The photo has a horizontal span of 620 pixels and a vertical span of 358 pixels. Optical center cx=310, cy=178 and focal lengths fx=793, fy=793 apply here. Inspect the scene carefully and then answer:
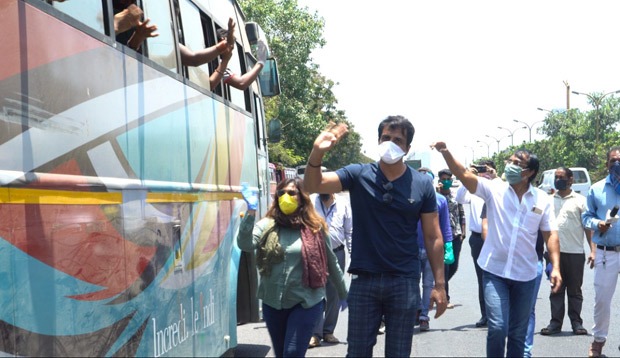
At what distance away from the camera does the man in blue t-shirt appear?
4.82m

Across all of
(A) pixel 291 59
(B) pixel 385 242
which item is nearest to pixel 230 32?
(B) pixel 385 242

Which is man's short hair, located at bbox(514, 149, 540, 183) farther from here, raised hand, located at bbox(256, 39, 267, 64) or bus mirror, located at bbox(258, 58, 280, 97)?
bus mirror, located at bbox(258, 58, 280, 97)

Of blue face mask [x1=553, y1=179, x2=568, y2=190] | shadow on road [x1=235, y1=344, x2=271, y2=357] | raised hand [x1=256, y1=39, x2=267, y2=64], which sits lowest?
shadow on road [x1=235, y1=344, x2=271, y2=357]

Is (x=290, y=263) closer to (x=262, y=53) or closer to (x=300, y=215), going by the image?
(x=300, y=215)

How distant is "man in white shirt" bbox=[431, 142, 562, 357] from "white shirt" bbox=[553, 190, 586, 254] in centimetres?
290

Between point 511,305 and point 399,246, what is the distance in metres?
1.76

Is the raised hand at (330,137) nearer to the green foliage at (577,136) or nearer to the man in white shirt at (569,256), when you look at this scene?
the man in white shirt at (569,256)

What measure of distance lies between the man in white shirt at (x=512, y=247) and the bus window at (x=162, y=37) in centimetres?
226

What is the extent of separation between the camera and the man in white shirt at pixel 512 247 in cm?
600

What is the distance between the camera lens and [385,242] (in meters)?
4.83

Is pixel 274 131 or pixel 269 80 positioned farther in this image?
pixel 274 131

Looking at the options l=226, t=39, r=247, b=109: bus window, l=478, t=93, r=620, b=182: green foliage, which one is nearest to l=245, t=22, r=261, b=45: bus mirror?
l=226, t=39, r=247, b=109: bus window

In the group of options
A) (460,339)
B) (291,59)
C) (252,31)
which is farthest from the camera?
(291,59)

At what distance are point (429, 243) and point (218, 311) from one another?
229 cm
